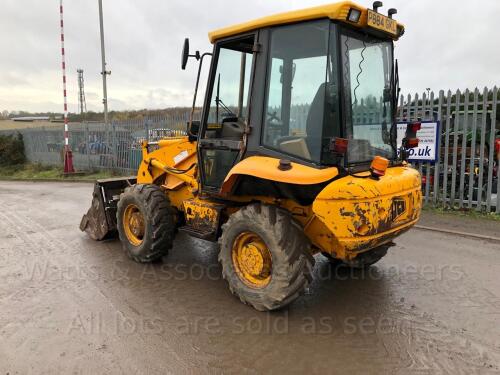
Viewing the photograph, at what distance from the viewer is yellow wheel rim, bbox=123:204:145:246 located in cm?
513

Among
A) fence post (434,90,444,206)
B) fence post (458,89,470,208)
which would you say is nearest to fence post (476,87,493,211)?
fence post (458,89,470,208)

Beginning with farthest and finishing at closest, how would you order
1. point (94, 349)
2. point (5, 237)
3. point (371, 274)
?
point (5, 237)
point (371, 274)
point (94, 349)

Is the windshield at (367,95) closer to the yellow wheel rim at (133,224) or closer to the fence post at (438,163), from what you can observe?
the yellow wheel rim at (133,224)

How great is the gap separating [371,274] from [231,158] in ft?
6.78

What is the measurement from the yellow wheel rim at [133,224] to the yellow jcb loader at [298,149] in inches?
29.1

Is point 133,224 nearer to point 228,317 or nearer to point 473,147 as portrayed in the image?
point 228,317

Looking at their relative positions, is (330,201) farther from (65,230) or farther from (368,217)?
(65,230)

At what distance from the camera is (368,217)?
130 inches

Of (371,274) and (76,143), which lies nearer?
(371,274)

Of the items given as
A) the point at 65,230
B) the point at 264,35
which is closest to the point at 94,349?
the point at 264,35

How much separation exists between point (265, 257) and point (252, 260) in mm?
137

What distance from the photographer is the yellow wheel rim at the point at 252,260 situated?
3814 millimetres

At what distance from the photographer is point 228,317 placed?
3.73 metres

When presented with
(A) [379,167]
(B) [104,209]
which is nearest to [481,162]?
(A) [379,167]
